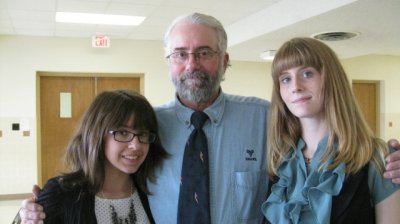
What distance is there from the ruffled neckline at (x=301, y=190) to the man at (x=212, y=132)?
13 cm

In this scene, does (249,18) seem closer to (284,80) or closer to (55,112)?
(55,112)

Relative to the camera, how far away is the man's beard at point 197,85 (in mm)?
1554

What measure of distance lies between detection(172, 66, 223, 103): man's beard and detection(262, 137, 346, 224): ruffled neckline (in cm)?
41

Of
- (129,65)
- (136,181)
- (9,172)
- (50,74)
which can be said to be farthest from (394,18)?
(9,172)

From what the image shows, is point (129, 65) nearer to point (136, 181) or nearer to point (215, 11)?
point (215, 11)

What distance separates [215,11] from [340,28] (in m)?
1.58

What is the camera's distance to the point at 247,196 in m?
1.57

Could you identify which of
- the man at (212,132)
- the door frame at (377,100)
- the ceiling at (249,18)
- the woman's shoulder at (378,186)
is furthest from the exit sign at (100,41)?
the woman's shoulder at (378,186)

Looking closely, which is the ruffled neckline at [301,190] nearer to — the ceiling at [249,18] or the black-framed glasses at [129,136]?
the black-framed glasses at [129,136]

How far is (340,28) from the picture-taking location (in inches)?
185

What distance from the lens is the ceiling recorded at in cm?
411

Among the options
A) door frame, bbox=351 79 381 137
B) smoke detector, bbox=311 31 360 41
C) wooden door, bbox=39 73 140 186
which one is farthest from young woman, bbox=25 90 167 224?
door frame, bbox=351 79 381 137

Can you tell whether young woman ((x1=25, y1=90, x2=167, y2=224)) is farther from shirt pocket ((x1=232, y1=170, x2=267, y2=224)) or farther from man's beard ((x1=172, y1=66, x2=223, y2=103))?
shirt pocket ((x1=232, y1=170, x2=267, y2=224))

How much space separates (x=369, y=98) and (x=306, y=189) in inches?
326
